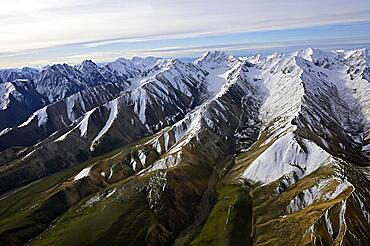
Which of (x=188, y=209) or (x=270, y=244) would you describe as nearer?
(x=270, y=244)

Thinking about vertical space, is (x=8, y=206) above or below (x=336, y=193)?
below

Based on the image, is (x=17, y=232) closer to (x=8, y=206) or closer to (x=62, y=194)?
(x=62, y=194)

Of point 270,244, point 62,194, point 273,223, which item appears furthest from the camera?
point 62,194

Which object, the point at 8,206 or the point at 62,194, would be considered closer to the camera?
the point at 62,194

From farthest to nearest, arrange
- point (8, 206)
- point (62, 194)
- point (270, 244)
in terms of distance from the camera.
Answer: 1. point (8, 206)
2. point (62, 194)
3. point (270, 244)

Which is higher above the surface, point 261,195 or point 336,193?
point 336,193

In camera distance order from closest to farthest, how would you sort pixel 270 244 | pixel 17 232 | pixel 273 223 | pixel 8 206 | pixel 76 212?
pixel 270 244
pixel 273 223
pixel 17 232
pixel 76 212
pixel 8 206

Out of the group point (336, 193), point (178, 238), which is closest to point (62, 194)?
point (178, 238)

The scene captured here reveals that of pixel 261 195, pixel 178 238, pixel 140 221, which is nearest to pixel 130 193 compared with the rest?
pixel 140 221

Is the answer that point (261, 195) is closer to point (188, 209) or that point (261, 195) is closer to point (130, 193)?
point (188, 209)
